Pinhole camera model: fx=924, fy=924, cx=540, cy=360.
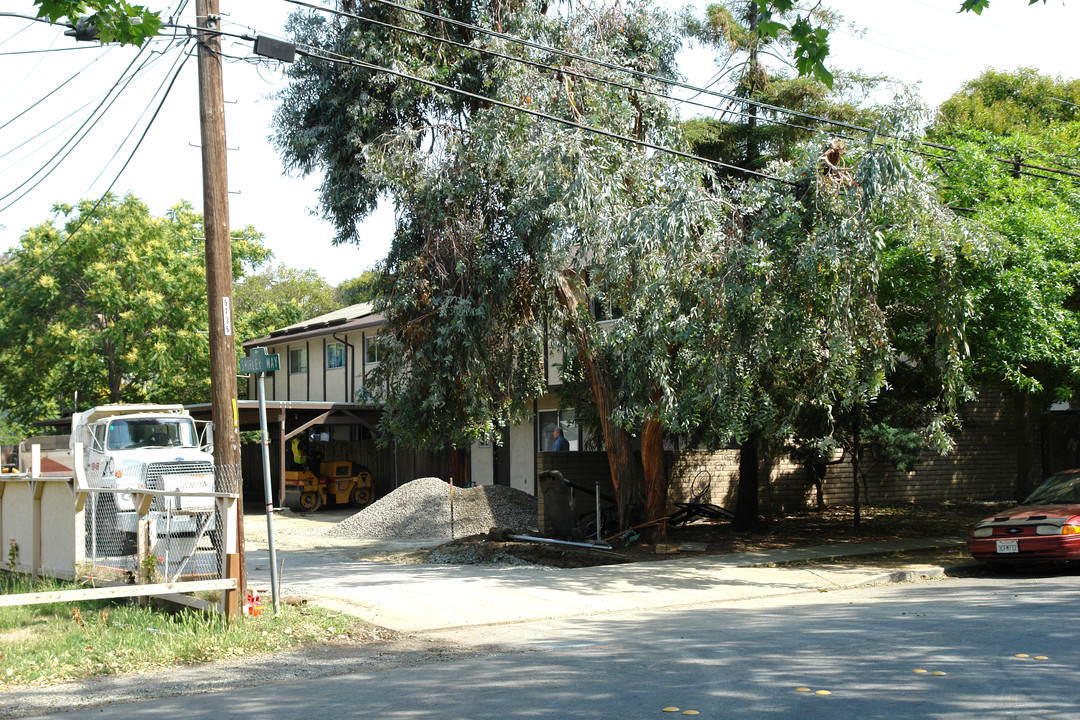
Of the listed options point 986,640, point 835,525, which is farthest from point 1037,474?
point 986,640

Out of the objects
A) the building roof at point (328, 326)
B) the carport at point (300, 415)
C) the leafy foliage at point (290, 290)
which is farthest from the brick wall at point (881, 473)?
the leafy foliage at point (290, 290)

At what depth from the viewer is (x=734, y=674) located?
7.13 m

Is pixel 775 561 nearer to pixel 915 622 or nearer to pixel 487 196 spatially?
pixel 915 622

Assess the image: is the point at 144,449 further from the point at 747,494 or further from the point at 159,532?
the point at 747,494

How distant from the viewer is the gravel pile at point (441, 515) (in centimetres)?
1962

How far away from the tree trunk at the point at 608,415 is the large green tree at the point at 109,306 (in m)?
18.2

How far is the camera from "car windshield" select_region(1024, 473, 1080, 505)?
13484 mm

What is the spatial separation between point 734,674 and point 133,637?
571cm

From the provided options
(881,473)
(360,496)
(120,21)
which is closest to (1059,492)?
(881,473)

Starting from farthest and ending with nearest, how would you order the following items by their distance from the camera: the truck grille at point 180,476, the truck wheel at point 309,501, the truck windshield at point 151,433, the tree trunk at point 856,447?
the truck wheel at point 309,501, the tree trunk at point 856,447, the truck windshield at point 151,433, the truck grille at point 180,476

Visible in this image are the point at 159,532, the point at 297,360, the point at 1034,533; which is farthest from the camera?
the point at 297,360

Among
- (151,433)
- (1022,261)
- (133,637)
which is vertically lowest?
(133,637)

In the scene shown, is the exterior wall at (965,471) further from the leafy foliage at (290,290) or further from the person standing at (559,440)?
the leafy foliage at (290,290)

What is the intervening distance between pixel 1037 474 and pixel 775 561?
11.5 m
